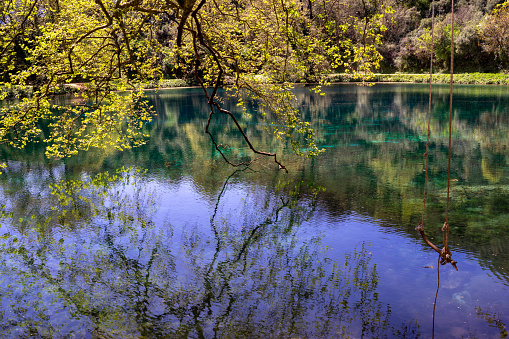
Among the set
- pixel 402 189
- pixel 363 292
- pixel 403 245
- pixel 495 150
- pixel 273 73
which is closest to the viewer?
pixel 363 292

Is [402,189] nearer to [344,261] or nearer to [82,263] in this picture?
[344,261]

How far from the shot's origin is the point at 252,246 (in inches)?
327

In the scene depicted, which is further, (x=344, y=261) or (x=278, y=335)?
(x=344, y=261)

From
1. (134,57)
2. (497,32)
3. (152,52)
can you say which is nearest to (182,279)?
(134,57)

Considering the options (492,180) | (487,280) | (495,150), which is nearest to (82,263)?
(487,280)

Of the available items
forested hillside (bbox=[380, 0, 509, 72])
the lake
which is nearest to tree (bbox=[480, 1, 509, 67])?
forested hillside (bbox=[380, 0, 509, 72])

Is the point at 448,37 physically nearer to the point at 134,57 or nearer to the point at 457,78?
the point at 457,78

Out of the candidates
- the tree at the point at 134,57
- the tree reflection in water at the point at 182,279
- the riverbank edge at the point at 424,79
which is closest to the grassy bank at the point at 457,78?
the riverbank edge at the point at 424,79

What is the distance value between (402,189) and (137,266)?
23.3 feet

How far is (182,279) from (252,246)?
1744mm

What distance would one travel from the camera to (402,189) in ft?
37.9

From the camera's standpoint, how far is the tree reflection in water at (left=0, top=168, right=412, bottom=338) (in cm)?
571

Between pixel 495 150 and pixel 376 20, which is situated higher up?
pixel 376 20

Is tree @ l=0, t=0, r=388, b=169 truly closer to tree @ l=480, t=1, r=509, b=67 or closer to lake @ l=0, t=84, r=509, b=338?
lake @ l=0, t=84, r=509, b=338
